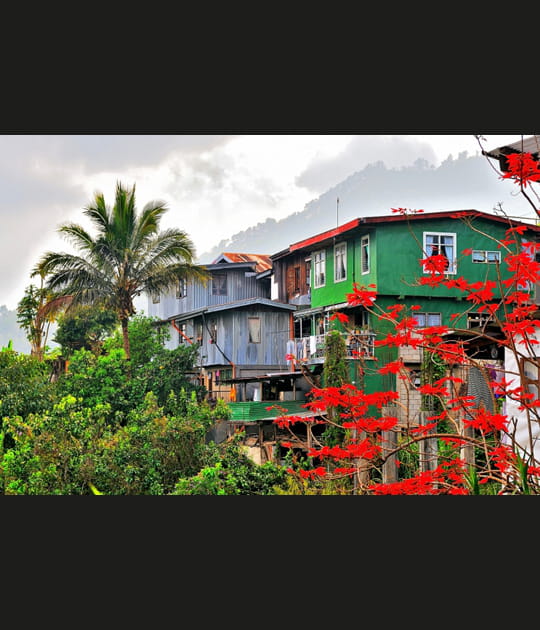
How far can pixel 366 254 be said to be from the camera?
6.84 metres

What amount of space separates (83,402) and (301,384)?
78.9 inches

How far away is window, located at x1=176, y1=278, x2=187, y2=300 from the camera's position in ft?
23.8

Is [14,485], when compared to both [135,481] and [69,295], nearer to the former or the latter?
[135,481]

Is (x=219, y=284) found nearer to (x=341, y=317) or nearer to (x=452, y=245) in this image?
(x=341, y=317)

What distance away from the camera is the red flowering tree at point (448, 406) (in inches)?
218

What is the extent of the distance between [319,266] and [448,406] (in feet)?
5.28

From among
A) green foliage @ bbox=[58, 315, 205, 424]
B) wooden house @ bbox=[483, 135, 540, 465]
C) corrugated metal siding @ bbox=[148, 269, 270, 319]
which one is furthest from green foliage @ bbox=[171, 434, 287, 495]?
wooden house @ bbox=[483, 135, 540, 465]

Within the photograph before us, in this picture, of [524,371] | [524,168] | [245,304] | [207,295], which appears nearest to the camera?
[524,168]

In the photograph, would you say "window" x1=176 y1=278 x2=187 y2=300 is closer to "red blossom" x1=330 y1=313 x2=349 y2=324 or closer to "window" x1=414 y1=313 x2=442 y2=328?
"red blossom" x1=330 y1=313 x2=349 y2=324

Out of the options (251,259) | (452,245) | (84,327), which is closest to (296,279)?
(251,259)

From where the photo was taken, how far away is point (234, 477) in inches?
267

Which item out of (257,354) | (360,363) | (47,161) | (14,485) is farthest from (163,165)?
(14,485)

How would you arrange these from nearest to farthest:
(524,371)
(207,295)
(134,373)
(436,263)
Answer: (436,263)
(524,371)
(207,295)
(134,373)

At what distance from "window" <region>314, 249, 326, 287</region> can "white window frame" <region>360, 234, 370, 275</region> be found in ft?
1.12
